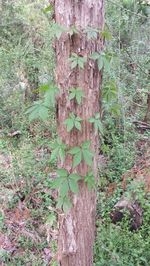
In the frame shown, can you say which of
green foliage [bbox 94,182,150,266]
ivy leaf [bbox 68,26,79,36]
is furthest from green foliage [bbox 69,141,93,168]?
green foliage [bbox 94,182,150,266]

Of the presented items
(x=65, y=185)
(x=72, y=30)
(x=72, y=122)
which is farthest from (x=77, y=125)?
(x=72, y=30)

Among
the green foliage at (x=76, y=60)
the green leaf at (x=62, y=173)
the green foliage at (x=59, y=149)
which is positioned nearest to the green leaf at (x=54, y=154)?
the green foliage at (x=59, y=149)

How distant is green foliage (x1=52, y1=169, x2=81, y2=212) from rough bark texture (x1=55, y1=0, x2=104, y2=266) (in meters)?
0.13

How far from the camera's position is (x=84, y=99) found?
2408mm

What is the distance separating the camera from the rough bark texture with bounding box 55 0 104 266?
2.22m

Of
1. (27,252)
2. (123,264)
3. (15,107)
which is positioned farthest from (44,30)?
(123,264)

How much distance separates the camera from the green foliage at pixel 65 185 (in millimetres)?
2287

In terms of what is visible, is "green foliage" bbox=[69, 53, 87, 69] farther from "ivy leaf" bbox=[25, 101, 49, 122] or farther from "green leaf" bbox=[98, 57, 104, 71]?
"ivy leaf" bbox=[25, 101, 49, 122]

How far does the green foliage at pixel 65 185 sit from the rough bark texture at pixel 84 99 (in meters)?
0.13

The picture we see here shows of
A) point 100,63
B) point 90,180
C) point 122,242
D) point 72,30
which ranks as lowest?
point 122,242

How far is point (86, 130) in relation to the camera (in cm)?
248

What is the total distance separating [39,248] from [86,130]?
7.03ft

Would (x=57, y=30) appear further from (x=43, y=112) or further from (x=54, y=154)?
(x=54, y=154)

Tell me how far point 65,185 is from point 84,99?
0.57 meters
